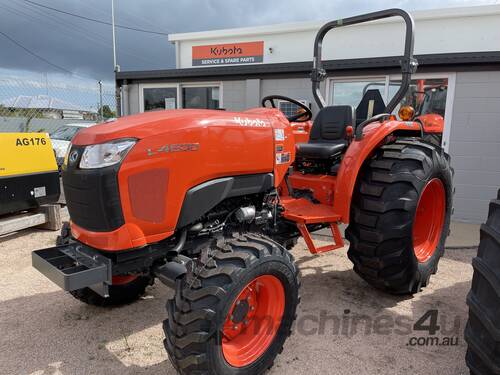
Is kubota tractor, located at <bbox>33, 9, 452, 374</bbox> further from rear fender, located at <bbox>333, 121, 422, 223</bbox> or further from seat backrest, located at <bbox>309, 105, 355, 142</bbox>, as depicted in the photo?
seat backrest, located at <bbox>309, 105, 355, 142</bbox>

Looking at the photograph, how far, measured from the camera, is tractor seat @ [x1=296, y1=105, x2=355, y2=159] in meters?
3.19

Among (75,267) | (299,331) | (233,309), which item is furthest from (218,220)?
(299,331)

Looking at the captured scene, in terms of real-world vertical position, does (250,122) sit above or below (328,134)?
above

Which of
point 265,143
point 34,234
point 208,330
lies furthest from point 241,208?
point 34,234

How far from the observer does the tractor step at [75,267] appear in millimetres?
1857

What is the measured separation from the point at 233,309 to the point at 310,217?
0.99 m

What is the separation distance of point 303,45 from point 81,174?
7.83 metres

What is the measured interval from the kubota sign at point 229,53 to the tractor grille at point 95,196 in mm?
8075

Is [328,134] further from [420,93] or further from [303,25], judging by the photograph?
[303,25]

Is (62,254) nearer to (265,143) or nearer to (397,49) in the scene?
(265,143)

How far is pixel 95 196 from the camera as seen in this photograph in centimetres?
189

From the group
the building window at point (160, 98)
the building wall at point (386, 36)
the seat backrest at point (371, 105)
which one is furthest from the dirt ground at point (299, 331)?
the building wall at point (386, 36)

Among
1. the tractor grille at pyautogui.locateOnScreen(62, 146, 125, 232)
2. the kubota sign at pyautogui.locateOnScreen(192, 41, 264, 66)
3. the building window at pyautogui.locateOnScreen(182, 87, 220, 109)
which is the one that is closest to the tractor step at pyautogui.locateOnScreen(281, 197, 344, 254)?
the tractor grille at pyautogui.locateOnScreen(62, 146, 125, 232)

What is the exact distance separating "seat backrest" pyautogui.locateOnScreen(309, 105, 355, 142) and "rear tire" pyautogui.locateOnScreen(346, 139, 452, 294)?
1.36 feet
